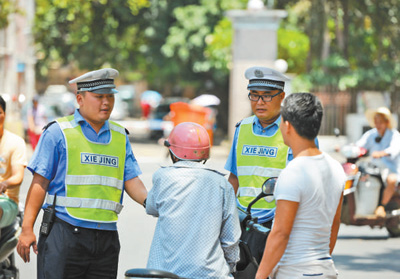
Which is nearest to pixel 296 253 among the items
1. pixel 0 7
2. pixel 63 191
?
pixel 63 191

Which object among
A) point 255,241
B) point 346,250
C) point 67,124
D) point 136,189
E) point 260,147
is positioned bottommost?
point 346,250

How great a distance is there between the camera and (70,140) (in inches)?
192

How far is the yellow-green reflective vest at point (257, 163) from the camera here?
17.7ft

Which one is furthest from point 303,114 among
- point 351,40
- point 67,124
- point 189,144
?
point 351,40

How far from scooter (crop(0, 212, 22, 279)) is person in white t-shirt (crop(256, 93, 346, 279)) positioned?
298 cm

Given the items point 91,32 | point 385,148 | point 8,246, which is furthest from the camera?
point 91,32

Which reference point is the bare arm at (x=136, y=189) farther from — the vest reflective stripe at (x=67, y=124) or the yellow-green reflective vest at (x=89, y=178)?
the vest reflective stripe at (x=67, y=124)

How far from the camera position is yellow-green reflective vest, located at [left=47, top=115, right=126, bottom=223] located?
15.8ft

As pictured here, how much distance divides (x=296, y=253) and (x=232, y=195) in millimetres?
552

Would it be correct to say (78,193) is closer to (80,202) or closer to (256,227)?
(80,202)

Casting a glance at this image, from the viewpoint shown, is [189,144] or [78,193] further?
[78,193]

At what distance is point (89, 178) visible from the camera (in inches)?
192

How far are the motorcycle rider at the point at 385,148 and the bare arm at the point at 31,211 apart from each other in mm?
6516

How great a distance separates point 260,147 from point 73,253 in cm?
152
